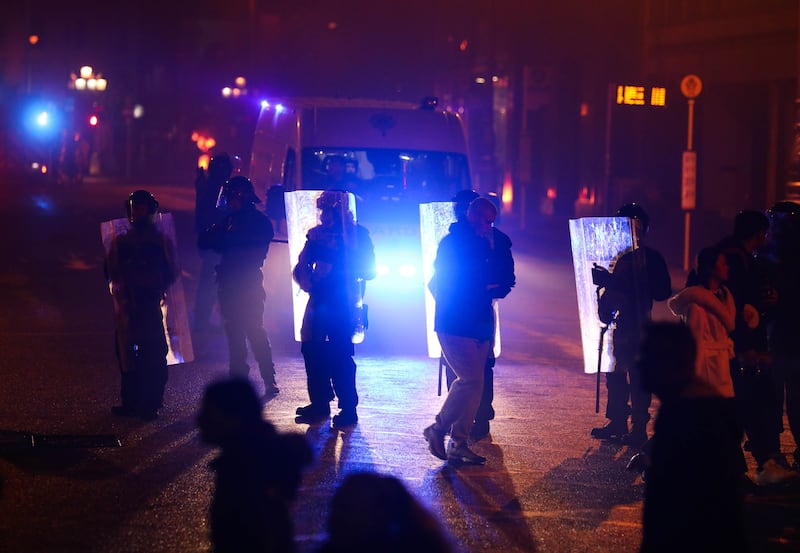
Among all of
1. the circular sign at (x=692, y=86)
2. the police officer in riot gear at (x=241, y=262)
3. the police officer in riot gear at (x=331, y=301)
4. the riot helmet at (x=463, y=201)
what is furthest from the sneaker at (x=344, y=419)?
the circular sign at (x=692, y=86)

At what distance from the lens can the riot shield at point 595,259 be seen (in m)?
8.71

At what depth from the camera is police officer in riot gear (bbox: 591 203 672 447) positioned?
853cm

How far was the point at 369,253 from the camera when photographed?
9477mm

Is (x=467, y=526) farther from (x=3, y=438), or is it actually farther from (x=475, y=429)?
(x=3, y=438)

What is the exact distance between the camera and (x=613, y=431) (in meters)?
8.98

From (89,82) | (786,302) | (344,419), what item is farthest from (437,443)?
(89,82)

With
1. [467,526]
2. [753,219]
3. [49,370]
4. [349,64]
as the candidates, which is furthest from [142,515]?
[349,64]

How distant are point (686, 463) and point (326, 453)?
4.54 m

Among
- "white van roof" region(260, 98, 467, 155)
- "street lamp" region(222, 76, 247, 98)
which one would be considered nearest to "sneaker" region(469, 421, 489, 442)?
"white van roof" region(260, 98, 467, 155)

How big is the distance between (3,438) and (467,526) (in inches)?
137

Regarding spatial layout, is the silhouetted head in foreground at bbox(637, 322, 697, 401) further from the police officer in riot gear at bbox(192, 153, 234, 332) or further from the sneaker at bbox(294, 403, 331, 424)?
the police officer in riot gear at bbox(192, 153, 234, 332)

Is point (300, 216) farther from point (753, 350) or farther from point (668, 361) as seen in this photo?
point (668, 361)

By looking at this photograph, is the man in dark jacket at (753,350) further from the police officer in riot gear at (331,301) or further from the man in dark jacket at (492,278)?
the police officer in riot gear at (331,301)

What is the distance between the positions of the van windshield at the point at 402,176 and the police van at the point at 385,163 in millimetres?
13
